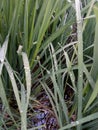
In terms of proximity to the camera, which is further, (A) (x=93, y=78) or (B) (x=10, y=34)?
(B) (x=10, y=34)

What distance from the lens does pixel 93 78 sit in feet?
2.57

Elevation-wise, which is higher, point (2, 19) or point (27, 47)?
point (2, 19)

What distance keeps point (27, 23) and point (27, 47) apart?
80 millimetres

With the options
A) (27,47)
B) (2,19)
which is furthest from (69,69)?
(2,19)

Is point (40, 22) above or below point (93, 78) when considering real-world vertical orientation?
above

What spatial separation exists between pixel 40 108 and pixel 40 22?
28cm

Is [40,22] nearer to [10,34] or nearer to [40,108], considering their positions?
[10,34]

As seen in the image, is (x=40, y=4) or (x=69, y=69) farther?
(x=40, y=4)

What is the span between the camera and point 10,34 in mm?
926

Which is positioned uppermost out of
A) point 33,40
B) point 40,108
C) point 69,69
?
point 33,40

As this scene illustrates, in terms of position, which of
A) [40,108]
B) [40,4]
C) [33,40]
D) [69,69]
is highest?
[40,4]

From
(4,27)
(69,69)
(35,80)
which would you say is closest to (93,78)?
(69,69)

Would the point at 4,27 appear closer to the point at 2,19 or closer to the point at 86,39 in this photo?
the point at 2,19

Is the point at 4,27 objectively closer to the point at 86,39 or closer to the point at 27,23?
the point at 27,23
